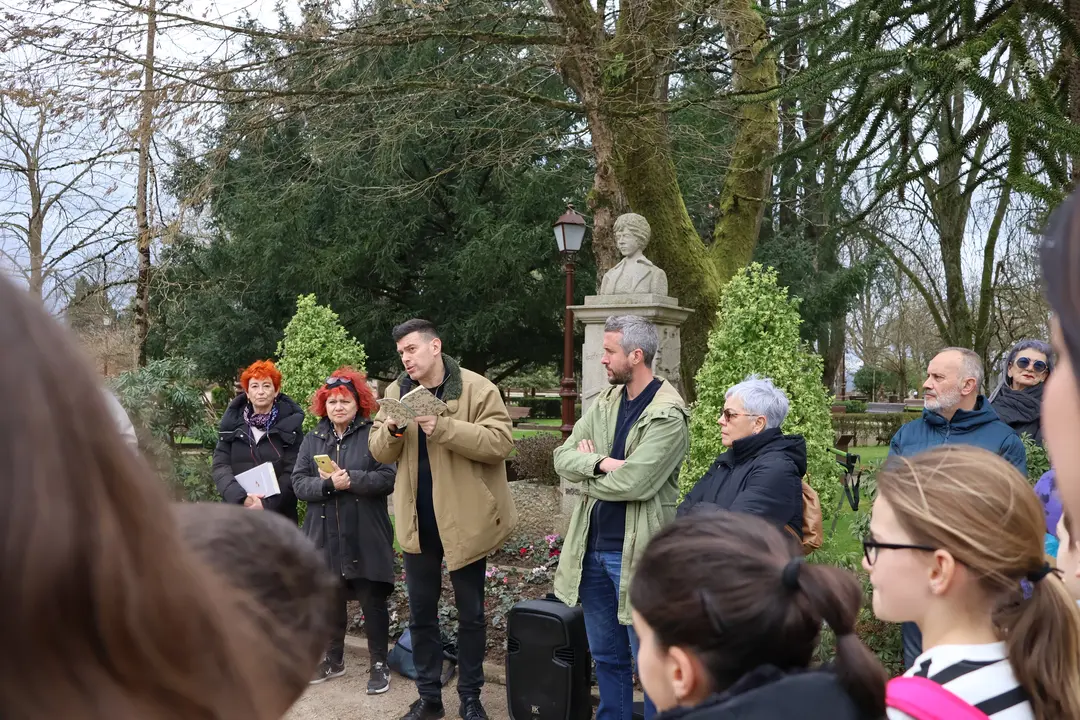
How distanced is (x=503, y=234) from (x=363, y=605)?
39.3 feet

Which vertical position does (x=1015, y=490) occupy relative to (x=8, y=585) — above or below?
below

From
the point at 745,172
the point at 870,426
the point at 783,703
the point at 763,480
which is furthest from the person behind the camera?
the point at 870,426

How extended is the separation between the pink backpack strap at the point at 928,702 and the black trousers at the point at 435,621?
324cm

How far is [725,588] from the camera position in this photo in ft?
5.30

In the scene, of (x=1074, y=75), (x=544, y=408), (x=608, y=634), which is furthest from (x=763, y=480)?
(x=544, y=408)

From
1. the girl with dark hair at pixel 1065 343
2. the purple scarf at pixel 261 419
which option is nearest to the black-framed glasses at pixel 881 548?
the girl with dark hair at pixel 1065 343

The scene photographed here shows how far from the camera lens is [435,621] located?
4.88 meters

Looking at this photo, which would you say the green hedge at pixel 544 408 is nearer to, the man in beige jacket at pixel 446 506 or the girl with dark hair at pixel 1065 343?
the man in beige jacket at pixel 446 506

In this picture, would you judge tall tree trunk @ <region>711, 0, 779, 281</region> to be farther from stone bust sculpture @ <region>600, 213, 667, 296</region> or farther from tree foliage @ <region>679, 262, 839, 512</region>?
tree foliage @ <region>679, 262, 839, 512</region>

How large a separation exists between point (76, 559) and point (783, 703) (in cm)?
119

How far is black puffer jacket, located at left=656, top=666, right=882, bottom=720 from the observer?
1.45 meters

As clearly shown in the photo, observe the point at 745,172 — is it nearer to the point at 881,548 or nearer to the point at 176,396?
the point at 176,396

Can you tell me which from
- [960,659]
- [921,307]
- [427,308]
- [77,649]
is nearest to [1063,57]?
[960,659]

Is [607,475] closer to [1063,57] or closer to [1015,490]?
[1015,490]
